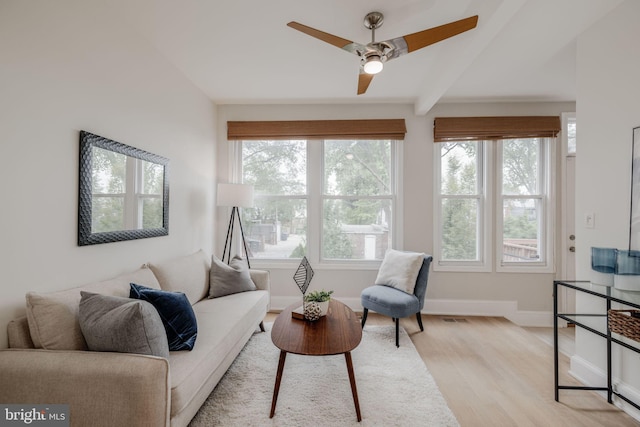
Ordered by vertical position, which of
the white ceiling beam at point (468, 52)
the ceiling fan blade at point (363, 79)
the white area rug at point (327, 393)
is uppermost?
the white ceiling beam at point (468, 52)

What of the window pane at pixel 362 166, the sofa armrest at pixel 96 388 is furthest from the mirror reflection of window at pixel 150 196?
the window pane at pixel 362 166

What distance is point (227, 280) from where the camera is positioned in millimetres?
2666

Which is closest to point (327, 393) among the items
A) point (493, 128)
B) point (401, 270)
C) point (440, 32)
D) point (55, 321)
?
point (401, 270)

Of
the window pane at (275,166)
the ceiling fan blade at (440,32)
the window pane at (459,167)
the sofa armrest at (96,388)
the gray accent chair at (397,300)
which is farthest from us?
the window pane at (275,166)

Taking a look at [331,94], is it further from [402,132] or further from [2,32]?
[2,32]

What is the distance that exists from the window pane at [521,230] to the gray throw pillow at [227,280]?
3104 mm

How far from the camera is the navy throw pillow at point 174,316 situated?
159 centimetres

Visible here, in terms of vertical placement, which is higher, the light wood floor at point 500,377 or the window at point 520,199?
the window at point 520,199

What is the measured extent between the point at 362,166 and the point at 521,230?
2136 millimetres

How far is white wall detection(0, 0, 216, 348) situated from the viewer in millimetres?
1353

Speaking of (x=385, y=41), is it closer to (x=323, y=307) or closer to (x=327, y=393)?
(x=323, y=307)

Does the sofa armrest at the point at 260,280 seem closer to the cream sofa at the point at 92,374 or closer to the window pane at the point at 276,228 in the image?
the window pane at the point at 276,228

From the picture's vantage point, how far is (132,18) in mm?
2059

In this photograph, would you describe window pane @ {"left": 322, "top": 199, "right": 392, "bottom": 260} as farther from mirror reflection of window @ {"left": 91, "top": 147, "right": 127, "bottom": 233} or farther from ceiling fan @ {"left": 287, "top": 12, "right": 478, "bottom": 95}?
mirror reflection of window @ {"left": 91, "top": 147, "right": 127, "bottom": 233}
